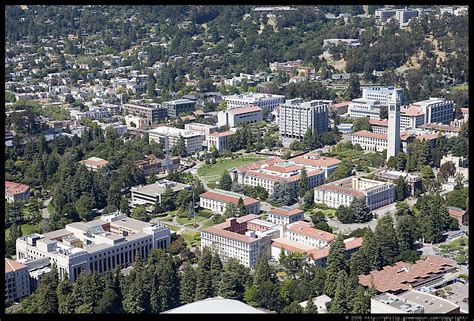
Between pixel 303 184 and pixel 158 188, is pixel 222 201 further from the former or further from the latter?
pixel 303 184

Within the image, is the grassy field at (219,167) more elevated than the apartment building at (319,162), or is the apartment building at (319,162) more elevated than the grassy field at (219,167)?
the apartment building at (319,162)

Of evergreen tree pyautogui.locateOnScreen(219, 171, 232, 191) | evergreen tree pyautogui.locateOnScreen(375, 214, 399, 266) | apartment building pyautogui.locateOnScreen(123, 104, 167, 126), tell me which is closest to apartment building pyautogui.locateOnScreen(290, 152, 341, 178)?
evergreen tree pyautogui.locateOnScreen(219, 171, 232, 191)

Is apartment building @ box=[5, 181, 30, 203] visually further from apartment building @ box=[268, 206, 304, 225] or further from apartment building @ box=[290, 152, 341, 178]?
apartment building @ box=[290, 152, 341, 178]

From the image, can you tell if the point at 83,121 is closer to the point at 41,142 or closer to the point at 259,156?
the point at 41,142

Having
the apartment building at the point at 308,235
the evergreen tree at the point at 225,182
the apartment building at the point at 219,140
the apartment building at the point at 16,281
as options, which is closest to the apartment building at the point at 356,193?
the evergreen tree at the point at 225,182

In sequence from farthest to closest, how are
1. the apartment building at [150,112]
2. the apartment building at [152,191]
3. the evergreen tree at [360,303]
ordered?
the apartment building at [150,112]
the apartment building at [152,191]
the evergreen tree at [360,303]

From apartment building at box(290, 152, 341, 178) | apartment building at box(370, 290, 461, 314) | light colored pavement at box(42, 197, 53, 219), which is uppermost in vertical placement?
apartment building at box(370, 290, 461, 314)

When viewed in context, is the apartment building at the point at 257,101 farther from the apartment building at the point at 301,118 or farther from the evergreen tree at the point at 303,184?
the evergreen tree at the point at 303,184
